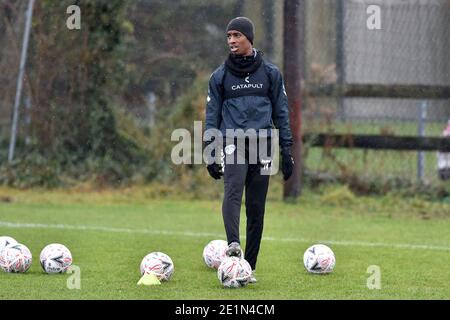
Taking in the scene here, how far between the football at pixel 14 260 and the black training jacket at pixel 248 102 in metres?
1.98

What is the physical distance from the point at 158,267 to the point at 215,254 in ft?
3.29

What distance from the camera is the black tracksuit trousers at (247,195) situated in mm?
8875

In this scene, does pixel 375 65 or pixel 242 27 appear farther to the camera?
pixel 375 65

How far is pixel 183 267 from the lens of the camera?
32.4 ft

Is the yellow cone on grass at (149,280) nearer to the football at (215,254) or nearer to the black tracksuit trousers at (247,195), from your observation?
the black tracksuit trousers at (247,195)

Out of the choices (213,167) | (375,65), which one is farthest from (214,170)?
(375,65)

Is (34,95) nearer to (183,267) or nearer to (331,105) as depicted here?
(331,105)

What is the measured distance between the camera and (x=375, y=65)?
16.1m

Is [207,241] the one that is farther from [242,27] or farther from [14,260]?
[242,27]

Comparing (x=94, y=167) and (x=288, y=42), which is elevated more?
(x=288, y=42)

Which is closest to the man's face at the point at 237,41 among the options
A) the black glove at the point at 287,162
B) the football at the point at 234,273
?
the black glove at the point at 287,162
